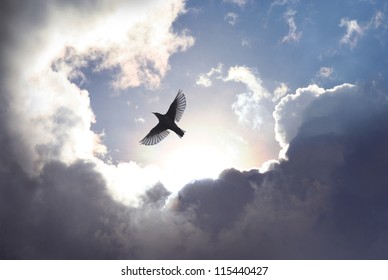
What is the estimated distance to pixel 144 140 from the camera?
106ft

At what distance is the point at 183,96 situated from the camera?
30484mm
